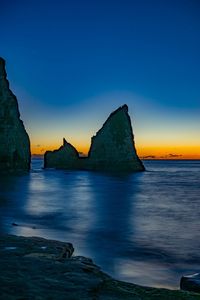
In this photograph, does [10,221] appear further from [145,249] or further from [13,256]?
[13,256]

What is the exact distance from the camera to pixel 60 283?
6.00 meters

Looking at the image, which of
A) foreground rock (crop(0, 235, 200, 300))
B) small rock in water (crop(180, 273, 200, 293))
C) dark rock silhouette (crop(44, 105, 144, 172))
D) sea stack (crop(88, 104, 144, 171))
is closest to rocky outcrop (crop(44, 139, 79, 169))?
dark rock silhouette (crop(44, 105, 144, 172))

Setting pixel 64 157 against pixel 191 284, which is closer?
pixel 191 284

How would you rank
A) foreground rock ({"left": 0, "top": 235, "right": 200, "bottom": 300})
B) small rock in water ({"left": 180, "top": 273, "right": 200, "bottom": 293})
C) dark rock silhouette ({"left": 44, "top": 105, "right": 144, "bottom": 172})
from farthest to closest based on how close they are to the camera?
dark rock silhouette ({"left": 44, "top": 105, "right": 144, "bottom": 172}) → small rock in water ({"left": 180, "top": 273, "right": 200, "bottom": 293}) → foreground rock ({"left": 0, "top": 235, "right": 200, "bottom": 300})

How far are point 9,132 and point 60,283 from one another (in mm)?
71545

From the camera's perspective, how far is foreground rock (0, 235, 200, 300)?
218 inches

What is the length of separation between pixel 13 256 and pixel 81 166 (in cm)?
10563

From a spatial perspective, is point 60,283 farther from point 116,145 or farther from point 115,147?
point 116,145

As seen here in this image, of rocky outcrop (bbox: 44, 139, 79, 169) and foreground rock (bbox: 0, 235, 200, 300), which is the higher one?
rocky outcrop (bbox: 44, 139, 79, 169)

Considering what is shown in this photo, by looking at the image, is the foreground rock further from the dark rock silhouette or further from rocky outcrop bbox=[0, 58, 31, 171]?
the dark rock silhouette

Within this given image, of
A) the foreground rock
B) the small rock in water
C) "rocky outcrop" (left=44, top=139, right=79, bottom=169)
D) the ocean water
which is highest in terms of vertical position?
"rocky outcrop" (left=44, top=139, right=79, bottom=169)

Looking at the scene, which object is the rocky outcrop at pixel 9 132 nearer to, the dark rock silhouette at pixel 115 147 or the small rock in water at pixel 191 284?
the dark rock silhouette at pixel 115 147

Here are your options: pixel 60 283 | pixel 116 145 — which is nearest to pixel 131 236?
pixel 60 283

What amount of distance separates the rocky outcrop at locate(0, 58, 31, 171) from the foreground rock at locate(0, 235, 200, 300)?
65.3 m
